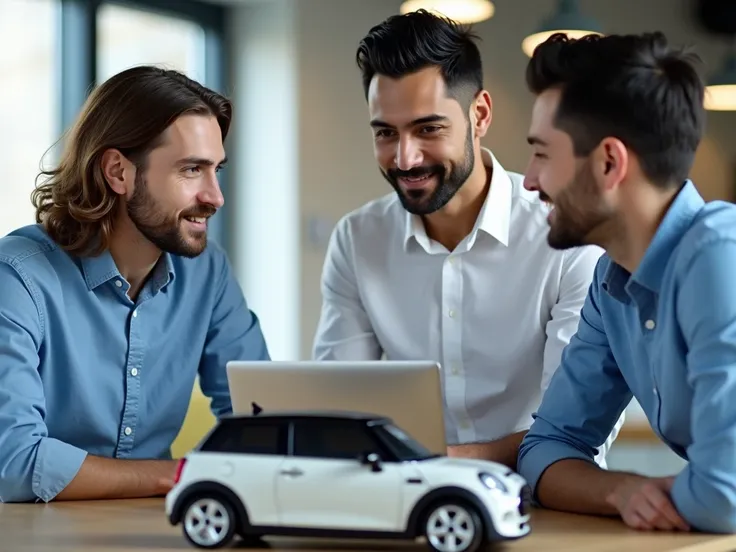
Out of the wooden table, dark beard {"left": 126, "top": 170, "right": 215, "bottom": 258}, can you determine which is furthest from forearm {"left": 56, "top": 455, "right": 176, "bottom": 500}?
dark beard {"left": 126, "top": 170, "right": 215, "bottom": 258}

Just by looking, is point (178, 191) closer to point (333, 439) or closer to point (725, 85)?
point (333, 439)

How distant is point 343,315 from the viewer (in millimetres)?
2662

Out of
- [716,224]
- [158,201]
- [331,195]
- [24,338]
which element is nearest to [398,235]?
[158,201]

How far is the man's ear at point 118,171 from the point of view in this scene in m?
2.41

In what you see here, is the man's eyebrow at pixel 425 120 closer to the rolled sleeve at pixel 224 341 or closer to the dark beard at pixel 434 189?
the dark beard at pixel 434 189

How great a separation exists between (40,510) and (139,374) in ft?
1.82

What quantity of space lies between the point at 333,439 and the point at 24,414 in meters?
0.85

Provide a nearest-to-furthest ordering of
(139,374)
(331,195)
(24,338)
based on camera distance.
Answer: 1. (24,338)
2. (139,374)
3. (331,195)

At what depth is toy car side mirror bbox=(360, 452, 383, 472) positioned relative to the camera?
1336mm

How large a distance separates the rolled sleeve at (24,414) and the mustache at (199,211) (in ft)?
1.21

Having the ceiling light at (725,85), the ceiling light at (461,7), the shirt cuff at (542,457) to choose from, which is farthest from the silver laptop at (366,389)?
the ceiling light at (725,85)

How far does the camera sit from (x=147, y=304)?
7.84 ft

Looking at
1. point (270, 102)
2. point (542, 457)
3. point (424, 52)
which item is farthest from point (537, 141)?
point (270, 102)

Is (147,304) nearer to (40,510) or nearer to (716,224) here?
(40,510)
